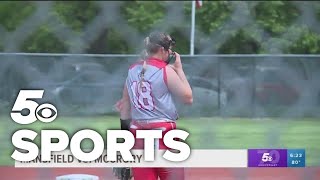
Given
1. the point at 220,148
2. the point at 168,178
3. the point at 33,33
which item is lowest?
the point at 168,178

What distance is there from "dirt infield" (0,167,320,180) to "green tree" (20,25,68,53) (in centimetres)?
29

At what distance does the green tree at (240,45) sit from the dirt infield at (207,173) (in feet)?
1.44

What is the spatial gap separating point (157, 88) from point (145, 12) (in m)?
3.32

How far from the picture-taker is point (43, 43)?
6.55ft

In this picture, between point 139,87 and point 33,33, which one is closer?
point 139,87

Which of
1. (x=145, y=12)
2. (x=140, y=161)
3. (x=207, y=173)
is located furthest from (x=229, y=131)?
(x=145, y=12)

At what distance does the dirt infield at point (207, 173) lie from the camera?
1.81 metres

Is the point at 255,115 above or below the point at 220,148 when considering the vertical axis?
above

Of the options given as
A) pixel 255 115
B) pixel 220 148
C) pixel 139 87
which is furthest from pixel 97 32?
pixel 255 115

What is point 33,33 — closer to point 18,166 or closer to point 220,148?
point 18,166

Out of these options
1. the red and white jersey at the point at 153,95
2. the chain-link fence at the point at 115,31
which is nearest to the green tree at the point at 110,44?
the chain-link fence at the point at 115,31

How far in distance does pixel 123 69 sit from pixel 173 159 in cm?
61

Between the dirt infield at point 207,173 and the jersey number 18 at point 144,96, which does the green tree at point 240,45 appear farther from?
the jersey number 18 at point 144,96

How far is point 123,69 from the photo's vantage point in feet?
7.04
